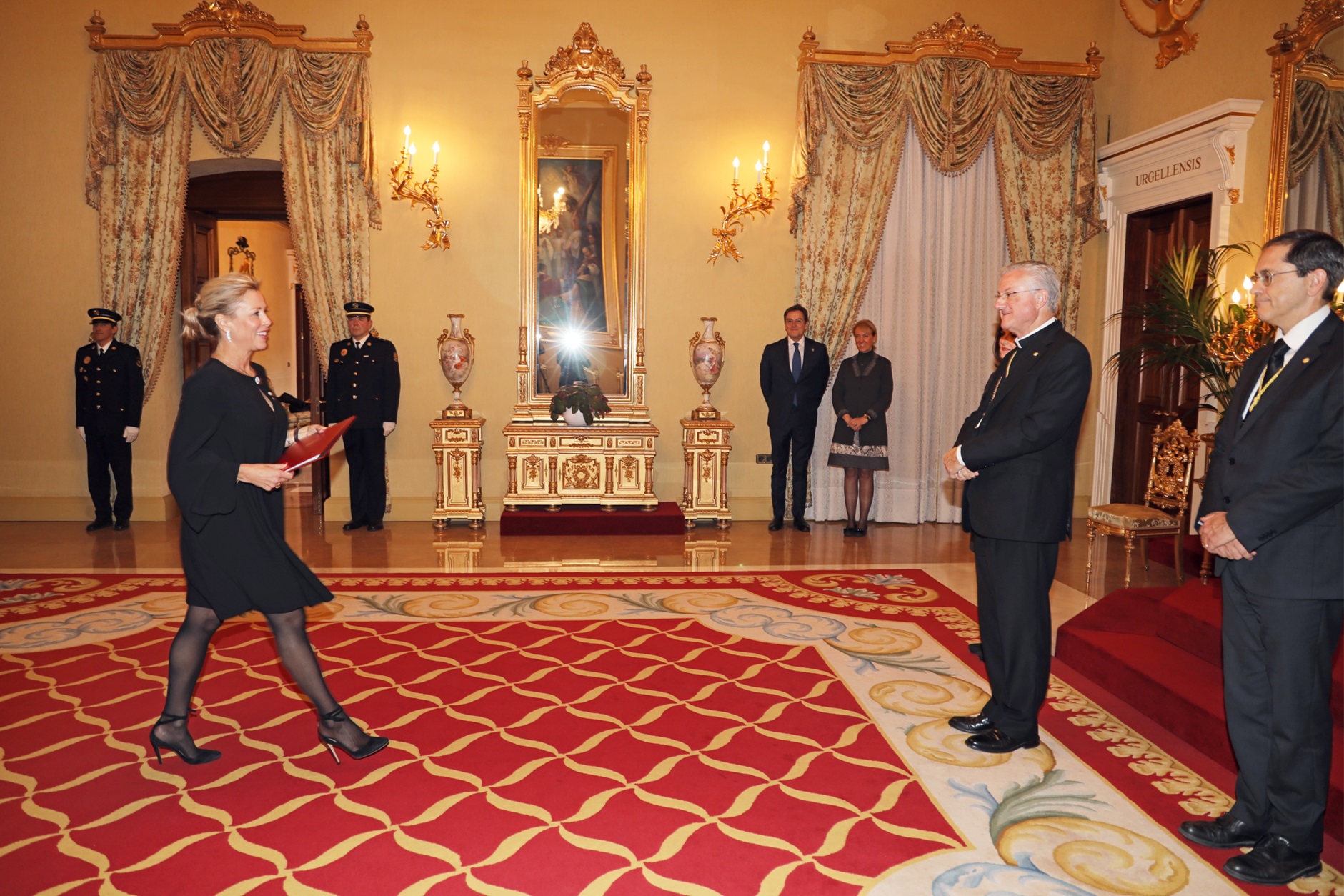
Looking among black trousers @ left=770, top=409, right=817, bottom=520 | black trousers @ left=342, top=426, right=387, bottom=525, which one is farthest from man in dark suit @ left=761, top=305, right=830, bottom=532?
black trousers @ left=342, top=426, right=387, bottom=525

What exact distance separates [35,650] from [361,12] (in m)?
5.65

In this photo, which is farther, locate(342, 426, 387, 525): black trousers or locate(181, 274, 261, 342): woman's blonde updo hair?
locate(342, 426, 387, 525): black trousers

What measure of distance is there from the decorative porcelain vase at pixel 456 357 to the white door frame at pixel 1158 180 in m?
5.42

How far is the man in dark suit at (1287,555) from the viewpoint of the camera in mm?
2445

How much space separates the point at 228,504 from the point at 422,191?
211 inches

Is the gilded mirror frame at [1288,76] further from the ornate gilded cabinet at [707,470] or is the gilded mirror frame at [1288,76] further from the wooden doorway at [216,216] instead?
the wooden doorway at [216,216]

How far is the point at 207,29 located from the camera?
7559 millimetres

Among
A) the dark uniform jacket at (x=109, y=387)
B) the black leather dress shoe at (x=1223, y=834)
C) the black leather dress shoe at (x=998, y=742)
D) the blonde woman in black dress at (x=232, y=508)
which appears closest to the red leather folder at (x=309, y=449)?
the blonde woman in black dress at (x=232, y=508)

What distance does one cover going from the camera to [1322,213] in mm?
5711

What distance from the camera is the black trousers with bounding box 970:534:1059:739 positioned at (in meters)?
3.30

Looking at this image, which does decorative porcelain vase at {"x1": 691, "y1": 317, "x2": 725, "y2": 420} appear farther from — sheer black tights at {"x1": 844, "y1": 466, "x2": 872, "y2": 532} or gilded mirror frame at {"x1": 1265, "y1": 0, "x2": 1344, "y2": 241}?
gilded mirror frame at {"x1": 1265, "y1": 0, "x2": 1344, "y2": 241}

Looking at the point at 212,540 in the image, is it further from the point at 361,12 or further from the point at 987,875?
the point at 361,12

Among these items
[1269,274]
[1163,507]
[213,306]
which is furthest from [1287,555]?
[1163,507]

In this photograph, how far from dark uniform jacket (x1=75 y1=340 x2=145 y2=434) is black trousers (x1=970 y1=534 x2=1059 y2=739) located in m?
6.83
